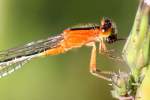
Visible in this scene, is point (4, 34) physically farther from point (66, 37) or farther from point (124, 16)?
point (66, 37)

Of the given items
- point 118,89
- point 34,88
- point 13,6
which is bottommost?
point 34,88

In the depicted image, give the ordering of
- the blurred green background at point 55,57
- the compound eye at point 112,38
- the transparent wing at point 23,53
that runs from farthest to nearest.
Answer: the blurred green background at point 55,57, the transparent wing at point 23,53, the compound eye at point 112,38

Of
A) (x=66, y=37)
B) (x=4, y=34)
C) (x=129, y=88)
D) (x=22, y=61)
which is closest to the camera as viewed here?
(x=129, y=88)

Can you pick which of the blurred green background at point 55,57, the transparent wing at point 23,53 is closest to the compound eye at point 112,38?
the transparent wing at point 23,53

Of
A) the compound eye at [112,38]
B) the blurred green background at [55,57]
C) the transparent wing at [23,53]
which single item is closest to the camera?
A: the compound eye at [112,38]

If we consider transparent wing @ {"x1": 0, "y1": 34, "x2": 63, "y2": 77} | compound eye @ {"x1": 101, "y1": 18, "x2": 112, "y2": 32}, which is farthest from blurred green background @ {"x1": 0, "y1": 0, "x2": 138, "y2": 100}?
compound eye @ {"x1": 101, "y1": 18, "x2": 112, "y2": 32}

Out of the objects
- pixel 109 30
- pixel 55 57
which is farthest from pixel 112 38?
pixel 55 57

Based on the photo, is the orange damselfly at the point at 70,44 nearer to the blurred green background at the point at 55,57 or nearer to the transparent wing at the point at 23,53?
the transparent wing at the point at 23,53

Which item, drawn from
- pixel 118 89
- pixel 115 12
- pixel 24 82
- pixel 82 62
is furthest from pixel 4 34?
pixel 118 89
